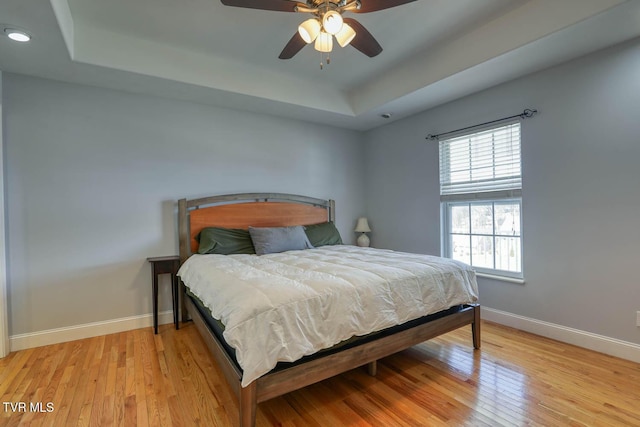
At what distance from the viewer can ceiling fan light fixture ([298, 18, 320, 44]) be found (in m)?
1.98

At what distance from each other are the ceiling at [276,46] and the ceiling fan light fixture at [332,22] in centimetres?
74

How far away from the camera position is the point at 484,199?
329cm

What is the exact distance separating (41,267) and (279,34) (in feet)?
9.83

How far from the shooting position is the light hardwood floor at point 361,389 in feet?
5.66

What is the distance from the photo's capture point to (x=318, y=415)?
1.76 metres

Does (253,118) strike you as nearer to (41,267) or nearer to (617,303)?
(41,267)

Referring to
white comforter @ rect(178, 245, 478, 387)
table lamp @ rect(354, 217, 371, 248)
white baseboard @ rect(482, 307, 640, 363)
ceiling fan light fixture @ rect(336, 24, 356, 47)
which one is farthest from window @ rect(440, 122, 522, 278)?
ceiling fan light fixture @ rect(336, 24, 356, 47)

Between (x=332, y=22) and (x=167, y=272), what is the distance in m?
2.68

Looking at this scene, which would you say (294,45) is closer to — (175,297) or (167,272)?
(167,272)

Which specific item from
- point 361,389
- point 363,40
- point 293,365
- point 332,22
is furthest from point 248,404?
point 363,40

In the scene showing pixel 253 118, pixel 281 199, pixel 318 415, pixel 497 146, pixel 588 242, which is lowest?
pixel 318 415

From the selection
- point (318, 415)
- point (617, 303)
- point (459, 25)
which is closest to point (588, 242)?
Answer: point (617, 303)

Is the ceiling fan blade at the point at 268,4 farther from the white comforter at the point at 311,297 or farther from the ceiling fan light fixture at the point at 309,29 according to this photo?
the white comforter at the point at 311,297

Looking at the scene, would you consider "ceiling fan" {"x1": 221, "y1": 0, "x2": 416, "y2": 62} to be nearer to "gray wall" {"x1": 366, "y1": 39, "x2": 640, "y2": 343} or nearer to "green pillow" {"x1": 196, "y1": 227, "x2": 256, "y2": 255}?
"gray wall" {"x1": 366, "y1": 39, "x2": 640, "y2": 343}
